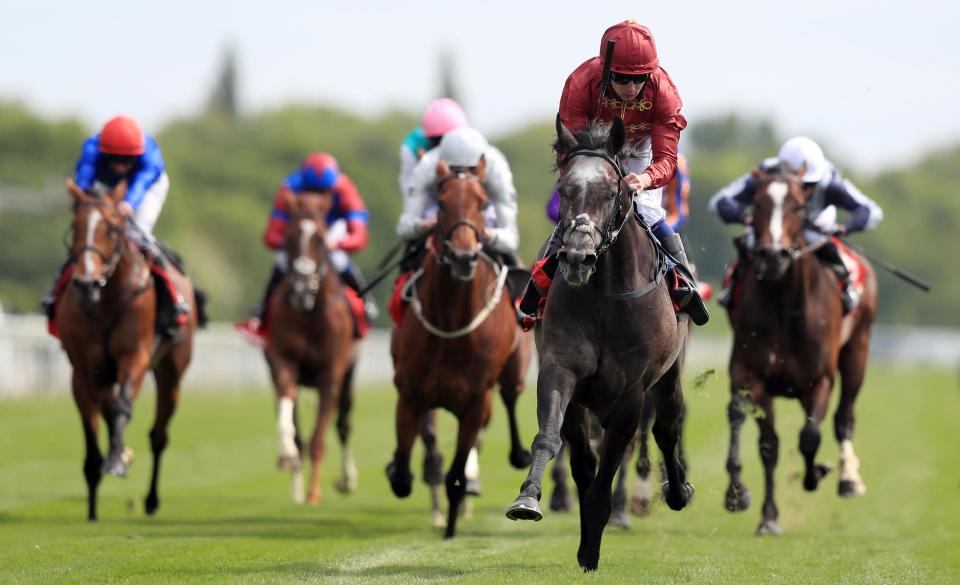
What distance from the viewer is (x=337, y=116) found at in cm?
9838

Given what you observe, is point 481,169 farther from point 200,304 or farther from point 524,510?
point 524,510

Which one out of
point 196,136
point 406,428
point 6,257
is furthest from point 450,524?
point 196,136

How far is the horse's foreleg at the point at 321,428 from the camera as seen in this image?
13.5 m

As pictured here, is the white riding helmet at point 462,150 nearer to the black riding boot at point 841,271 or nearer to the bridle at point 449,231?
the bridle at point 449,231

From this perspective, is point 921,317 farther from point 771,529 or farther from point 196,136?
point 771,529

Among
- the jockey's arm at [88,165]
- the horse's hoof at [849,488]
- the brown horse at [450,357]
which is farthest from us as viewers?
the horse's hoof at [849,488]

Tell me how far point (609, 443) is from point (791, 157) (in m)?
4.44

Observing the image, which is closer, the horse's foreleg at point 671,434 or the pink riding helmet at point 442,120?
the horse's foreleg at point 671,434

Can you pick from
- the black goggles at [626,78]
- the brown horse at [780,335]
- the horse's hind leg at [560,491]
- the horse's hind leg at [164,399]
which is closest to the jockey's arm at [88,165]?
the horse's hind leg at [164,399]

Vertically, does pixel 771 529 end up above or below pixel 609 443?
below

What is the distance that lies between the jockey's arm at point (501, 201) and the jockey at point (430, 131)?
0.82 m

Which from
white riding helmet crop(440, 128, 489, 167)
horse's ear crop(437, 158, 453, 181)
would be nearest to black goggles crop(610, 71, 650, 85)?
horse's ear crop(437, 158, 453, 181)

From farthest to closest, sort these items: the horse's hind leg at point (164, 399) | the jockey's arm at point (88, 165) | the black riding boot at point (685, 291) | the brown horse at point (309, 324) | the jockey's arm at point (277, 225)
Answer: the jockey's arm at point (277, 225)
the brown horse at point (309, 324)
the horse's hind leg at point (164, 399)
the jockey's arm at point (88, 165)
the black riding boot at point (685, 291)

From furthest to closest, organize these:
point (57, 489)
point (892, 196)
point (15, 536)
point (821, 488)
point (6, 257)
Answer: point (892, 196)
point (6, 257)
point (821, 488)
point (57, 489)
point (15, 536)
